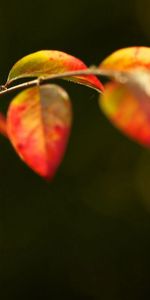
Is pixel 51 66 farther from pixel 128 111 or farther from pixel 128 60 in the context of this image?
pixel 128 111

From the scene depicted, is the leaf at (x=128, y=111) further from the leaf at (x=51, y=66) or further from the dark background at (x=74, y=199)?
the dark background at (x=74, y=199)

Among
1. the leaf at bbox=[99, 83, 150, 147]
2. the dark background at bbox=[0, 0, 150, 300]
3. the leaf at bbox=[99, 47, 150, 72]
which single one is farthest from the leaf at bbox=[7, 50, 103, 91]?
the dark background at bbox=[0, 0, 150, 300]

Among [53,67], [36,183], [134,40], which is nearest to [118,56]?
[53,67]

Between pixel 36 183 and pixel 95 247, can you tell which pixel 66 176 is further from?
pixel 95 247

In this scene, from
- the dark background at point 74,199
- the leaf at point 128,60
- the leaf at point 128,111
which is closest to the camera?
the leaf at point 128,111

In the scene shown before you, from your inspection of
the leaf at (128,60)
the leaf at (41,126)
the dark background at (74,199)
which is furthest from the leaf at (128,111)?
the dark background at (74,199)

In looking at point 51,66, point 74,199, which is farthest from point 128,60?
point 74,199

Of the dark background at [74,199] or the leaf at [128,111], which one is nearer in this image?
the leaf at [128,111]
